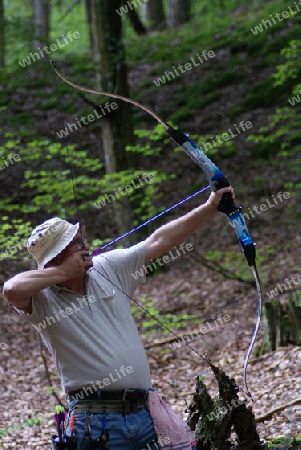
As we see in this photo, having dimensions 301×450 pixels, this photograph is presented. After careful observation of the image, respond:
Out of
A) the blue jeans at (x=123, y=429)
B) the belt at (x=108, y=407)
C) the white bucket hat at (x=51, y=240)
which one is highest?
the white bucket hat at (x=51, y=240)

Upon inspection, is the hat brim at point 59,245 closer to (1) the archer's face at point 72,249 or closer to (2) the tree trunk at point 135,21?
(1) the archer's face at point 72,249

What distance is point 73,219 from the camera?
1011cm

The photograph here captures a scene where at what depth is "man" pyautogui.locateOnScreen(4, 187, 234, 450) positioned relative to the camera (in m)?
2.32

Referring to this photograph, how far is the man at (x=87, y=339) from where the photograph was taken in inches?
91.4

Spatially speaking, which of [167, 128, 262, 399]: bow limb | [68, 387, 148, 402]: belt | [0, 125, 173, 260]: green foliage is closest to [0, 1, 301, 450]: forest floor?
[0, 125, 173, 260]: green foliage

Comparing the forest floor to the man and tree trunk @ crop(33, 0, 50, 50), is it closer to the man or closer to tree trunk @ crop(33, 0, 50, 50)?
the man

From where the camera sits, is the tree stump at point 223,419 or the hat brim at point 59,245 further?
the tree stump at point 223,419

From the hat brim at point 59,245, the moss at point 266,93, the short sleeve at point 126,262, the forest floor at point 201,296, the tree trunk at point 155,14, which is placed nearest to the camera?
the hat brim at point 59,245

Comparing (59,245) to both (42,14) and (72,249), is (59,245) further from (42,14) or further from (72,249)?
(42,14)

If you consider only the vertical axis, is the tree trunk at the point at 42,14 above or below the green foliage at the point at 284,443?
above

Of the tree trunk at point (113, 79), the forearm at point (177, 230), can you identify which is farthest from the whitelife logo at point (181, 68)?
the forearm at point (177, 230)

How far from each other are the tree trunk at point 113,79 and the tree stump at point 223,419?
217 inches

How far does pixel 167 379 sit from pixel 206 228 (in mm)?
5148

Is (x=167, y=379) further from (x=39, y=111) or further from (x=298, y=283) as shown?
(x=39, y=111)
